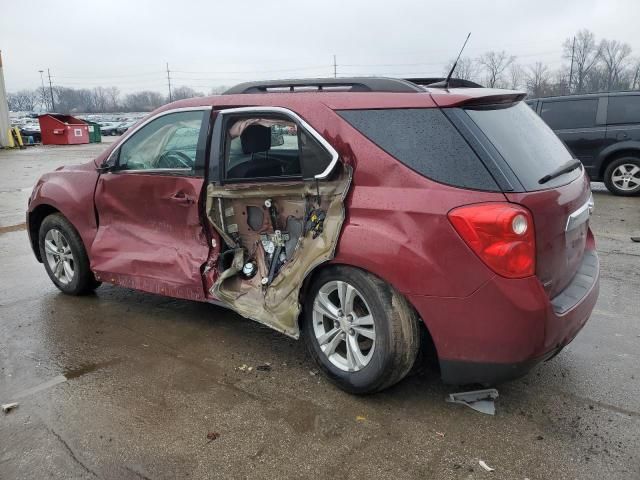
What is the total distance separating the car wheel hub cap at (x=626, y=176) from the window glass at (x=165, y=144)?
8423 millimetres

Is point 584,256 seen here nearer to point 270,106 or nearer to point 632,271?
point 270,106

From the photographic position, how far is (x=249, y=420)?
2957mm

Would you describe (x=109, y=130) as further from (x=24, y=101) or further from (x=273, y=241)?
(x=24, y=101)

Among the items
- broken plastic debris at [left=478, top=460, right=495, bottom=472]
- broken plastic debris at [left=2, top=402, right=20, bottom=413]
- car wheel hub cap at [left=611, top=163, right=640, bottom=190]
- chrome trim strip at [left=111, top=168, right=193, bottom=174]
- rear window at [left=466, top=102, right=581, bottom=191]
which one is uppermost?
rear window at [left=466, top=102, right=581, bottom=191]

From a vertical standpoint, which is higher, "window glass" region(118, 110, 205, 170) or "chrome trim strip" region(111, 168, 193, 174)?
"window glass" region(118, 110, 205, 170)

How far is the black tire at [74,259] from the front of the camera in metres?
4.72

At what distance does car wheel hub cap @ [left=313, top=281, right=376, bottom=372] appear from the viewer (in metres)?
3.03

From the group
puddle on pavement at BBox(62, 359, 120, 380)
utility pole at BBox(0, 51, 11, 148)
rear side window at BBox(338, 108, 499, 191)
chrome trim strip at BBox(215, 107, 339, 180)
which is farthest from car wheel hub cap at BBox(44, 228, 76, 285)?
utility pole at BBox(0, 51, 11, 148)

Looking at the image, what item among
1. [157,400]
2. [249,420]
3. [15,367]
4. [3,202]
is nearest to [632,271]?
[249,420]

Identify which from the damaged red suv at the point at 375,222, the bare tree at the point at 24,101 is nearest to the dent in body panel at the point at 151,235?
the damaged red suv at the point at 375,222

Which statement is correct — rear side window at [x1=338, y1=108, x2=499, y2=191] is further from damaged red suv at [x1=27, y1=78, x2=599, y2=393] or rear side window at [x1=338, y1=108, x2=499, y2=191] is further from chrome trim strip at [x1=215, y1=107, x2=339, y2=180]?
chrome trim strip at [x1=215, y1=107, x2=339, y2=180]

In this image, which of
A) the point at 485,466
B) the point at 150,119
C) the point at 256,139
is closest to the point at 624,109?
the point at 256,139

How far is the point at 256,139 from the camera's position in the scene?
365 cm

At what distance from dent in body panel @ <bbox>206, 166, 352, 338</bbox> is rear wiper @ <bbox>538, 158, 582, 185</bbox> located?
3.32 feet
